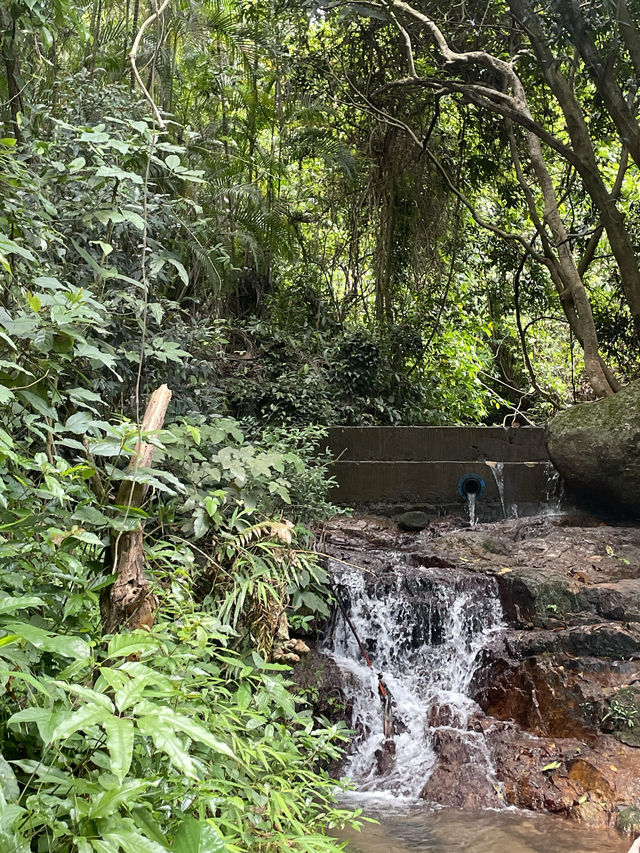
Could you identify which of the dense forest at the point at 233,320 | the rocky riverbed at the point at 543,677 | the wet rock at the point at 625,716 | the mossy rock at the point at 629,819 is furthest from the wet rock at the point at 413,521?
the mossy rock at the point at 629,819

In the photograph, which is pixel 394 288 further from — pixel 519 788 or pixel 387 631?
pixel 519 788

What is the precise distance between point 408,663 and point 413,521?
2490 millimetres

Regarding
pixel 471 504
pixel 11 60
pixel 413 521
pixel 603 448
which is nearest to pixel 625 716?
A: pixel 603 448

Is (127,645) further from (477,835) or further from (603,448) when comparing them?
(603,448)

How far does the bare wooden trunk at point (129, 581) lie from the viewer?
239cm

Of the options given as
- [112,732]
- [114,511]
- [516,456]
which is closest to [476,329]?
[516,456]

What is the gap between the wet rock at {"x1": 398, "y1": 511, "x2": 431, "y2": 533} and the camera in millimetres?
7750

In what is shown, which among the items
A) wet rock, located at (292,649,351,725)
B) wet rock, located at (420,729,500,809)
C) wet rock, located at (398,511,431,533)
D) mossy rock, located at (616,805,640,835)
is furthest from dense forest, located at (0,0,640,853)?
mossy rock, located at (616,805,640,835)

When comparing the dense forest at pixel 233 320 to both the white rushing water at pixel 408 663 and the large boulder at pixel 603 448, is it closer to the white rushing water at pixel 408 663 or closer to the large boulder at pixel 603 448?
the white rushing water at pixel 408 663

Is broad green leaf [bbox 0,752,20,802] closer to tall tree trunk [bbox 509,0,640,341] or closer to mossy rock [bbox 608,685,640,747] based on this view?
mossy rock [bbox 608,685,640,747]

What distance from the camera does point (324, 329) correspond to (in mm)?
10203

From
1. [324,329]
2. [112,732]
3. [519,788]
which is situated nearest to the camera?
[112,732]

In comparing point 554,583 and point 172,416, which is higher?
point 172,416

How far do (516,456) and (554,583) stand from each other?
10.8 ft
